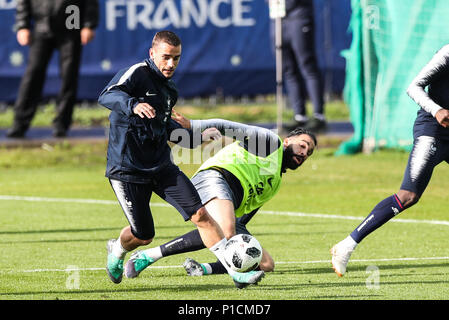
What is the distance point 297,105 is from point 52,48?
4.87 m

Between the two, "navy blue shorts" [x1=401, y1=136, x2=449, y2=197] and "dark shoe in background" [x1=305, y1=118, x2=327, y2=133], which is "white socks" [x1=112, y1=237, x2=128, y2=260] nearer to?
"navy blue shorts" [x1=401, y1=136, x2=449, y2=197]

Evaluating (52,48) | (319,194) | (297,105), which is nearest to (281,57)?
(297,105)

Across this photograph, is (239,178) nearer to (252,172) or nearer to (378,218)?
(252,172)

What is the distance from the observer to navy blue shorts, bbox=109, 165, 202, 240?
8.67 metres

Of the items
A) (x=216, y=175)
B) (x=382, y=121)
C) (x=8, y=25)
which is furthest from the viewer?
(x=8, y=25)

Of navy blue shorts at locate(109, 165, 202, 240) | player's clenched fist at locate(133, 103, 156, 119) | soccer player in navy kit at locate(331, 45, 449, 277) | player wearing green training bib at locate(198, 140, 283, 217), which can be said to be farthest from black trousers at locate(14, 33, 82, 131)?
player's clenched fist at locate(133, 103, 156, 119)

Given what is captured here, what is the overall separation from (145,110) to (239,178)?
1732 millimetres

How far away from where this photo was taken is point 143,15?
24219mm

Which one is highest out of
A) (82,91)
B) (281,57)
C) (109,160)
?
(109,160)

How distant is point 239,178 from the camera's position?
9586 millimetres

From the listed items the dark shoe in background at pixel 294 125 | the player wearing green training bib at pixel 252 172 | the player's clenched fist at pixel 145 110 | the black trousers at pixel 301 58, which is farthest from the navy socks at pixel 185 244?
the black trousers at pixel 301 58

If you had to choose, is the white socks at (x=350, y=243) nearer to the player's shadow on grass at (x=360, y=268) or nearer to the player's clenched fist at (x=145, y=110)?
the player's shadow on grass at (x=360, y=268)

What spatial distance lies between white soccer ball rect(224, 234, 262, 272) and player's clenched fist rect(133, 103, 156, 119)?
1.25 meters

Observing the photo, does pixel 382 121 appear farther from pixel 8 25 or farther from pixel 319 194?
pixel 8 25
